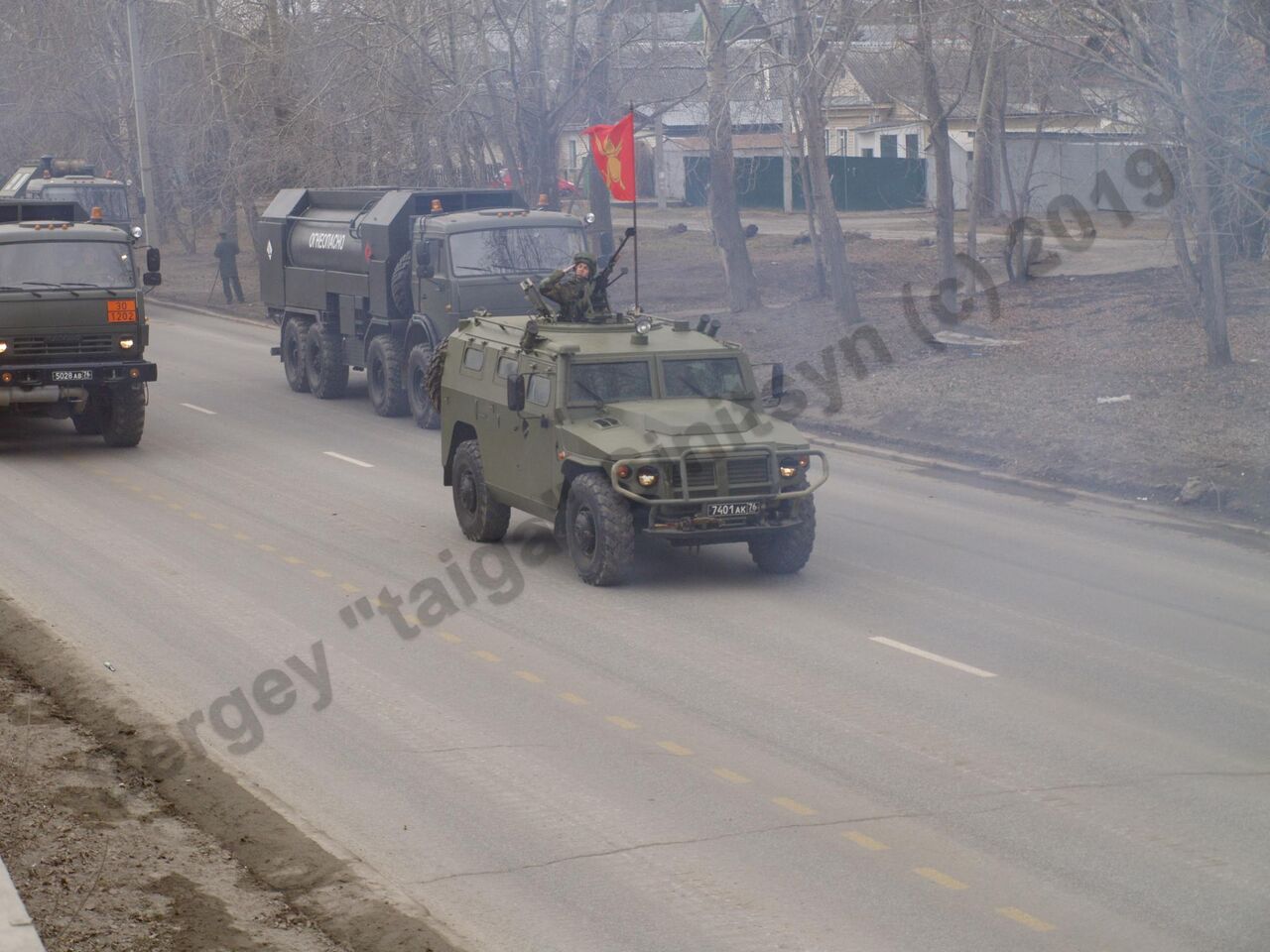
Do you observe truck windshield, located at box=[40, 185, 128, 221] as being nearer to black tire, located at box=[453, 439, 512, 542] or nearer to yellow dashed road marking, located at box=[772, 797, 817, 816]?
black tire, located at box=[453, 439, 512, 542]

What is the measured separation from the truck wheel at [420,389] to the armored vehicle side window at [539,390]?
725 centimetres

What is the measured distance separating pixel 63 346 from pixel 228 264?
19.7m

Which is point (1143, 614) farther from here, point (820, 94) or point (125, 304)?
point (820, 94)

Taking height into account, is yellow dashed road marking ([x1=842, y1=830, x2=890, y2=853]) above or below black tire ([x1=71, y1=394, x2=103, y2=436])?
below

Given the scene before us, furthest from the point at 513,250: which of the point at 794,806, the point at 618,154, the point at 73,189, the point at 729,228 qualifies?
the point at 73,189

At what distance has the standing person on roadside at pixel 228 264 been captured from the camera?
37.0 metres

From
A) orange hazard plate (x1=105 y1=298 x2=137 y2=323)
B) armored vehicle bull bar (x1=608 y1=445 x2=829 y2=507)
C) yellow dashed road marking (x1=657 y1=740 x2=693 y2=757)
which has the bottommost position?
yellow dashed road marking (x1=657 y1=740 x2=693 y2=757)

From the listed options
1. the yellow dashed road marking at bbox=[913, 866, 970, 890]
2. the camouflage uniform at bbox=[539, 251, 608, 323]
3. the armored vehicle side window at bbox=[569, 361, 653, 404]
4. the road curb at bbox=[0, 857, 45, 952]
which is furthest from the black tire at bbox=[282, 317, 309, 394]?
the yellow dashed road marking at bbox=[913, 866, 970, 890]

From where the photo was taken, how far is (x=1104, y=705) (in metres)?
9.62

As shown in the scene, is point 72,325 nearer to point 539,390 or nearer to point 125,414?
point 125,414

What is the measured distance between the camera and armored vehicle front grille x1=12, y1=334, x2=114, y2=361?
1803 centimetres

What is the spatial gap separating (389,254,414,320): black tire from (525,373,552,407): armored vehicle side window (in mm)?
8143

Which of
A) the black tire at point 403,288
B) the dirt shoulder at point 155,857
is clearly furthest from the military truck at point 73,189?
the dirt shoulder at point 155,857

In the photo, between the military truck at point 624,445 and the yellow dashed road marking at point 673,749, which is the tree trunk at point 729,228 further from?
the yellow dashed road marking at point 673,749
